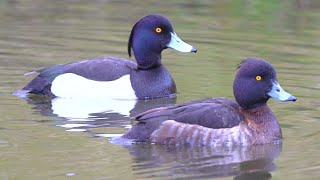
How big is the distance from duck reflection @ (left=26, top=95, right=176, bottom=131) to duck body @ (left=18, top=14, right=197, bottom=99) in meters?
0.13

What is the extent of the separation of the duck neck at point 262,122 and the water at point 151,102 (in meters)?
0.16

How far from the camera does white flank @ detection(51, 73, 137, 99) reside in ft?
41.2

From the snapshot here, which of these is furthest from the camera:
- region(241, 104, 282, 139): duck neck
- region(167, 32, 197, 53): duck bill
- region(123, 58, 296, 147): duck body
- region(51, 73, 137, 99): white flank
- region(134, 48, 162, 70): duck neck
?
region(134, 48, 162, 70): duck neck

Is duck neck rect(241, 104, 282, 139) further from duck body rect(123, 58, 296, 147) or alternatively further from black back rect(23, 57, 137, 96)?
black back rect(23, 57, 137, 96)

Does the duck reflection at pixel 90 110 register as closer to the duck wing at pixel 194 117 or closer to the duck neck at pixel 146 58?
the duck neck at pixel 146 58

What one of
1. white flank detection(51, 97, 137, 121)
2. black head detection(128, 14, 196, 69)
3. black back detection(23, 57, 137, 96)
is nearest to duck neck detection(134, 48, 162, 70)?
black head detection(128, 14, 196, 69)

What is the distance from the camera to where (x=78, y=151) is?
9141 millimetres

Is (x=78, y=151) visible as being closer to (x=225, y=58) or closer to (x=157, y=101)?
(x=157, y=101)

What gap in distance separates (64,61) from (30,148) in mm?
5084

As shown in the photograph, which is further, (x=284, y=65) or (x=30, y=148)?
(x=284, y=65)

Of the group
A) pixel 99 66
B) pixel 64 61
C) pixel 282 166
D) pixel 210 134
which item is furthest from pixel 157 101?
pixel 282 166

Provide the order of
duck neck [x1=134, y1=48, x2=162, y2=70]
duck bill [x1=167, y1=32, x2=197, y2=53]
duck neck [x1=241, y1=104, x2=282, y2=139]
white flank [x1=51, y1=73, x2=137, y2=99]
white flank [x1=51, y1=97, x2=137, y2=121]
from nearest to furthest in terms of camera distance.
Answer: duck neck [x1=241, y1=104, x2=282, y2=139] → white flank [x1=51, y1=97, x2=137, y2=121] → white flank [x1=51, y1=73, x2=137, y2=99] → duck bill [x1=167, y1=32, x2=197, y2=53] → duck neck [x1=134, y1=48, x2=162, y2=70]

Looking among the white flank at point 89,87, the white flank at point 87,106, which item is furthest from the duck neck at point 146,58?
the white flank at point 87,106

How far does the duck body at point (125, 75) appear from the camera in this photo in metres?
12.6
